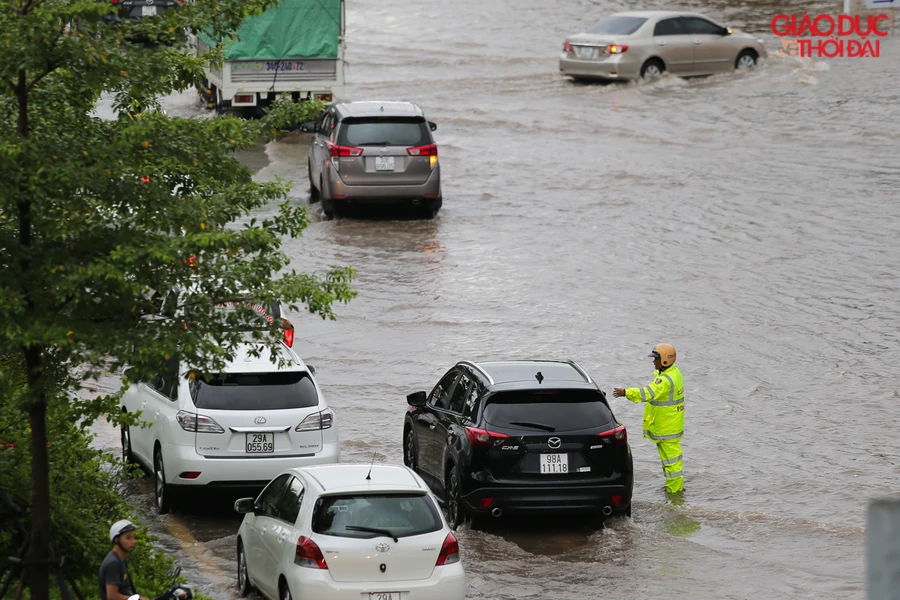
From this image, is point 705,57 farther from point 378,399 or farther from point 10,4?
point 10,4

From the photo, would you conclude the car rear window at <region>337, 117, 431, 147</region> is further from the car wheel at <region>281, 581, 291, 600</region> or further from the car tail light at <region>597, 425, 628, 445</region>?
the car wheel at <region>281, 581, 291, 600</region>

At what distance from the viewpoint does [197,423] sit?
41.7 ft

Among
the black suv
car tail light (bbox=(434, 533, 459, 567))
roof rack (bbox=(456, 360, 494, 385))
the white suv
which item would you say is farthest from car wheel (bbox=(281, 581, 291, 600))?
roof rack (bbox=(456, 360, 494, 385))

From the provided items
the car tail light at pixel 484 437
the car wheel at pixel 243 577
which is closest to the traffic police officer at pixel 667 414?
the car tail light at pixel 484 437

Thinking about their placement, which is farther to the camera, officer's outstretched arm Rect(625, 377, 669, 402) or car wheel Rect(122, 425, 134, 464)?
car wheel Rect(122, 425, 134, 464)

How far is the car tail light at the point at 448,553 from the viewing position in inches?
380

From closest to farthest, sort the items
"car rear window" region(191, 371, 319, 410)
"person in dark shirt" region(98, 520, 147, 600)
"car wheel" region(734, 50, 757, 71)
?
"person in dark shirt" region(98, 520, 147, 600) → "car rear window" region(191, 371, 319, 410) → "car wheel" region(734, 50, 757, 71)

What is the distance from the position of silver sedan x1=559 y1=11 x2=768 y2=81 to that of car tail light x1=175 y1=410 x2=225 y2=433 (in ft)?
85.6

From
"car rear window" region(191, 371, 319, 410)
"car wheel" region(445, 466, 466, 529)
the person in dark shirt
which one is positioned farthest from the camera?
"car rear window" region(191, 371, 319, 410)

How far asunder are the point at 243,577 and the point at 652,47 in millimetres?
28406

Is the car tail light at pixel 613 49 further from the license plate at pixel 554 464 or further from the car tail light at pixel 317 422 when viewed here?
the license plate at pixel 554 464

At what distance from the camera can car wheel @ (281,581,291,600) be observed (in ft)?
32.1

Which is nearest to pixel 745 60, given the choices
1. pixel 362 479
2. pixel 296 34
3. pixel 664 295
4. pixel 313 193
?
pixel 296 34

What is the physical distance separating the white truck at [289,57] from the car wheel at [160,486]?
58.7 feet
